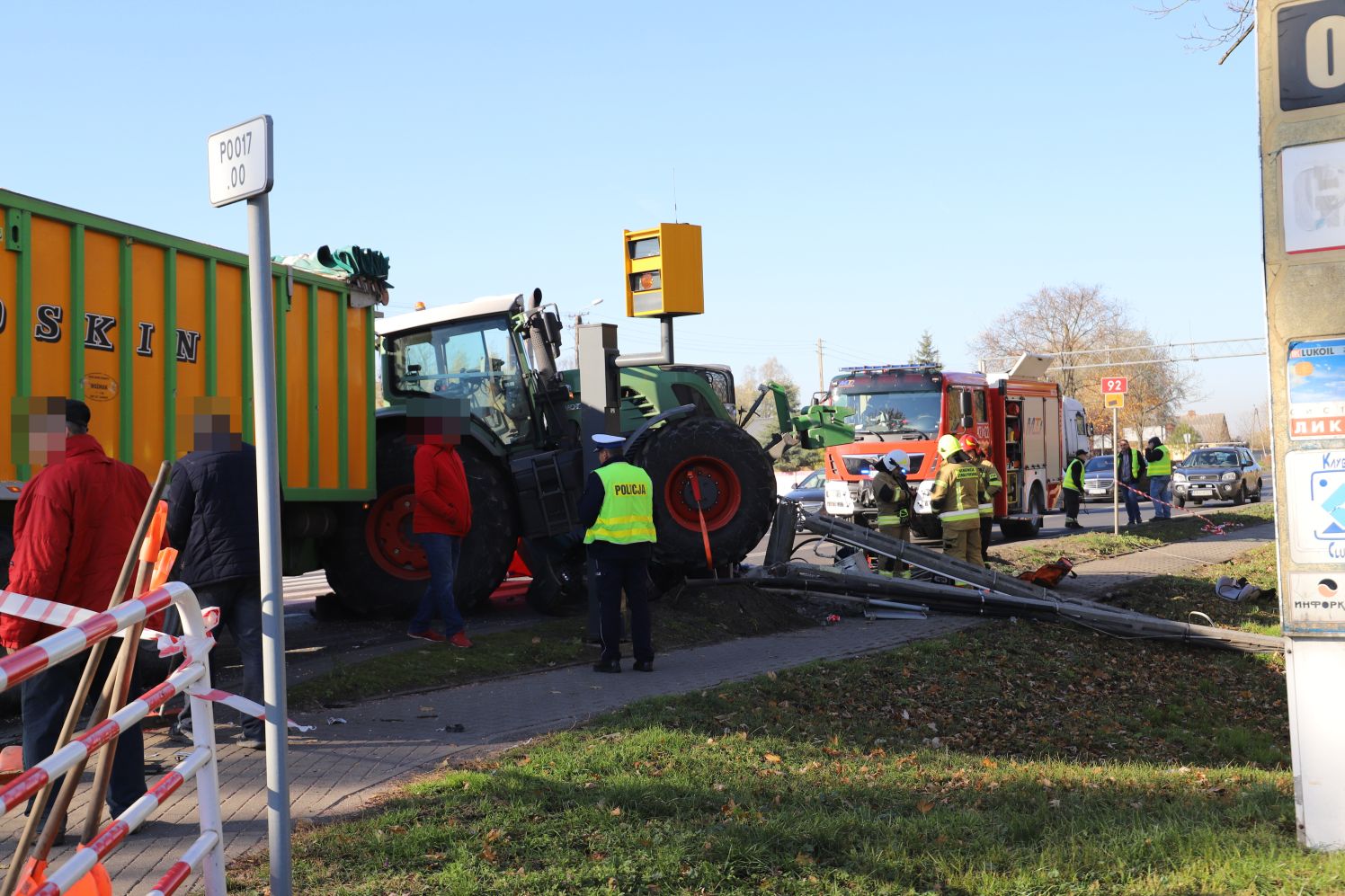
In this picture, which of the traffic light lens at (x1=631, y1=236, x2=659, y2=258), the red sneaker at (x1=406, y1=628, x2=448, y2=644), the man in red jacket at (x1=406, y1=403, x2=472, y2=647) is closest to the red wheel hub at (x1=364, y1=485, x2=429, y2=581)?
the red sneaker at (x1=406, y1=628, x2=448, y2=644)

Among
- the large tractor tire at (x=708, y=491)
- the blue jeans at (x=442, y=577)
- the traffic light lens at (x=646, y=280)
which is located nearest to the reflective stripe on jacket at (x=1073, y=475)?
the large tractor tire at (x=708, y=491)

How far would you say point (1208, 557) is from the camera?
1817 centimetres

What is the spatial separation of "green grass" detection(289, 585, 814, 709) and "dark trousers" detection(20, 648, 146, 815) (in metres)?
2.44

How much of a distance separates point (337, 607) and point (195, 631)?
7722 millimetres

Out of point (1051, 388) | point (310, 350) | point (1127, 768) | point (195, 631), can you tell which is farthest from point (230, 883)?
point (1051, 388)

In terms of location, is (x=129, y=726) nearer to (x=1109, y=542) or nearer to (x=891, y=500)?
(x=891, y=500)

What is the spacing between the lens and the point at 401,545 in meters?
10.9

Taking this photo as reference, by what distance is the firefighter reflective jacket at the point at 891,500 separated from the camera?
46.4ft

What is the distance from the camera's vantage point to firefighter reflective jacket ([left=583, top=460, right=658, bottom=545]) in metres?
8.95

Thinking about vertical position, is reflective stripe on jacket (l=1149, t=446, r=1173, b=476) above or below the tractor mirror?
below

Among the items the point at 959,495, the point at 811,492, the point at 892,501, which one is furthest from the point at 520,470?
the point at 811,492

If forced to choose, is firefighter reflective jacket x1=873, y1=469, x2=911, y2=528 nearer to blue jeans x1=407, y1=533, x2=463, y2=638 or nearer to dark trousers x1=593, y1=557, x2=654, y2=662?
dark trousers x1=593, y1=557, x2=654, y2=662

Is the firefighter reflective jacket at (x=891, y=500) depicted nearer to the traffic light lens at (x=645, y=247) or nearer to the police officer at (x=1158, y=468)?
the traffic light lens at (x=645, y=247)

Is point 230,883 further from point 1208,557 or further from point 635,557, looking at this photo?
point 1208,557
